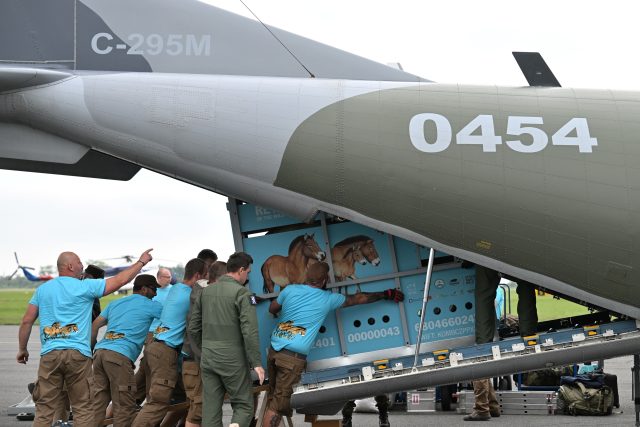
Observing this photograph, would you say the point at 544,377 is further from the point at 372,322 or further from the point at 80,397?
the point at 80,397

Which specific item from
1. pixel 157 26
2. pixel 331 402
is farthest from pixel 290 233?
pixel 157 26

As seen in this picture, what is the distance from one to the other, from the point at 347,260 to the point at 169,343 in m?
1.95

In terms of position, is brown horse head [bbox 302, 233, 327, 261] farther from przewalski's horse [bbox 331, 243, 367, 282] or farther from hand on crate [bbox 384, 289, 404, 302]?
hand on crate [bbox 384, 289, 404, 302]

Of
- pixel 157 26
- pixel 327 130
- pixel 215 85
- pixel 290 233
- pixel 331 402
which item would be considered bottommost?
pixel 331 402

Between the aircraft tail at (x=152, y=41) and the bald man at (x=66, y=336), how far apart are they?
2.11 meters

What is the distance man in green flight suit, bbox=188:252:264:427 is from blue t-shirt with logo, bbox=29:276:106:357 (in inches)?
42.9

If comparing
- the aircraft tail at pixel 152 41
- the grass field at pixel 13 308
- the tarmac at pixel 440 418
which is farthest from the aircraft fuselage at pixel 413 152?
the grass field at pixel 13 308

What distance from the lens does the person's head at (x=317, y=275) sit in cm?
863

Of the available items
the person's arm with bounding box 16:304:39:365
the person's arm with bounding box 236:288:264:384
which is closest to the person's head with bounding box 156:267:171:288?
the person's arm with bounding box 16:304:39:365

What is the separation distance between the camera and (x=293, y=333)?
8.58 meters

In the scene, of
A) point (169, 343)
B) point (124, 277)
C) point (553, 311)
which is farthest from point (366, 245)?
point (553, 311)

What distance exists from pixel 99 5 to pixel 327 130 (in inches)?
110

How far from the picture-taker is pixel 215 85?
28.2 ft

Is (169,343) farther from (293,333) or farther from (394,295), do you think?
(394,295)
